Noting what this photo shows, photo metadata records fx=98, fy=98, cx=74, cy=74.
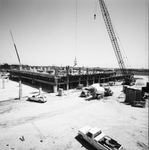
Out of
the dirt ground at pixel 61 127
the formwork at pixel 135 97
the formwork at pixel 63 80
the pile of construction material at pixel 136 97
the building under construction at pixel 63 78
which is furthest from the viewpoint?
the formwork at pixel 63 80

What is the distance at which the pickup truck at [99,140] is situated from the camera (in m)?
10.8

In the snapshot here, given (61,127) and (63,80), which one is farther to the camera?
(63,80)

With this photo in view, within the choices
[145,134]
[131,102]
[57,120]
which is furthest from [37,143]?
[131,102]

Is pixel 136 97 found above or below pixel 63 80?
below

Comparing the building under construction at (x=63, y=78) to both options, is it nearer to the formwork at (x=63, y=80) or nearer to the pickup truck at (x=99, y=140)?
the formwork at (x=63, y=80)

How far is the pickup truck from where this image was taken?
35.6 ft

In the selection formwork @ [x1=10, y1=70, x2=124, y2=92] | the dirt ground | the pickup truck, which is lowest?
the dirt ground

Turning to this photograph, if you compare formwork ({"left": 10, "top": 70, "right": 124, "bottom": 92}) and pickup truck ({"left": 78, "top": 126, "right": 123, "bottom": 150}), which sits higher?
formwork ({"left": 10, "top": 70, "right": 124, "bottom": 92})

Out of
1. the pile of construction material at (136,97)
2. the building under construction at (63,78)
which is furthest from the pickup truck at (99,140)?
the building under construction at (63,78)

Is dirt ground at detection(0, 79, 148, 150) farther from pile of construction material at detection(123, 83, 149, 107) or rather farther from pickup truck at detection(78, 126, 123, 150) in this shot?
pile of construction material at detection(123, 83, 149, 107)

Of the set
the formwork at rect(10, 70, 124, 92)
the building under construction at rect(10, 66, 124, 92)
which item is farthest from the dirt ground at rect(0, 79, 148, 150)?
the building under construction at rect(10, 66, 124, 92)

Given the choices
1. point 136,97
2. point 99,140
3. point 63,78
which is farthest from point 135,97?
point 63,78

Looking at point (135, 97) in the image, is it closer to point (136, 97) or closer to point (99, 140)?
point (136, 97)

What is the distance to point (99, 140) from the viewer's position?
37.9ft
